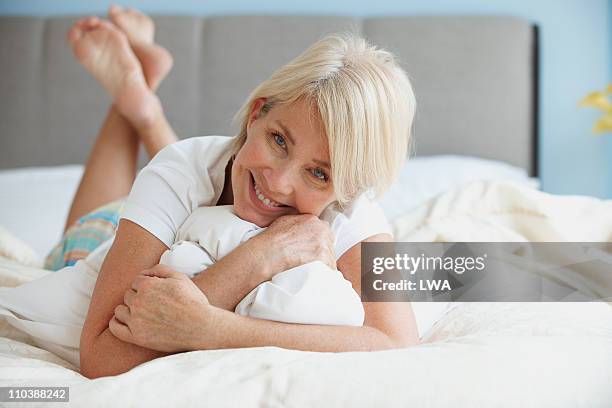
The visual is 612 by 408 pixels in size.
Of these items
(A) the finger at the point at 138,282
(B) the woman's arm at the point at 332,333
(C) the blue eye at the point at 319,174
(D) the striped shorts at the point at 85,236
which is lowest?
(D) the striped shorts at the point at 85,236

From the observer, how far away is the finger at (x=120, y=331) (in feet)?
2.80

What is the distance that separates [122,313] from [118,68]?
101 centimetres

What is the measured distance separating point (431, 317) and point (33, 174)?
1.47 metres

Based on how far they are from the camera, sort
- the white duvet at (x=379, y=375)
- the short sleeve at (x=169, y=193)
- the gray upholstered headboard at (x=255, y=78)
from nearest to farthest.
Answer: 1. the white duvet at (x=379, y=375)
2. the short sleeve at (x=169, y=193)
3. the gray upholstered headboard at (x=255, y=78)

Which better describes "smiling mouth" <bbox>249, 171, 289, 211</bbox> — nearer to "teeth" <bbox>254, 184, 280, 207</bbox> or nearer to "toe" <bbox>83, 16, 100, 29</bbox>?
"teeth" <bbox>254, 184, 280, 207</bbox>

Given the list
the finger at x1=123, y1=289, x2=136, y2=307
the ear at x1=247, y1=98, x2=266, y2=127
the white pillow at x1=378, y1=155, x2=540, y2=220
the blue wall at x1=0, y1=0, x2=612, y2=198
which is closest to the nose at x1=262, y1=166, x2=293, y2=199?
the ear at x1=247, y1=98, x2=266, y2=127

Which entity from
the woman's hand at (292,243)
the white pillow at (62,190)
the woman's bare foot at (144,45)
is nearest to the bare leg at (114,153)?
the woman's bare foot at (144,45)

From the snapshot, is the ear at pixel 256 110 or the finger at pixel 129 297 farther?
the ear at pixel 256 110

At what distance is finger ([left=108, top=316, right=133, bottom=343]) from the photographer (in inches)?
33.6

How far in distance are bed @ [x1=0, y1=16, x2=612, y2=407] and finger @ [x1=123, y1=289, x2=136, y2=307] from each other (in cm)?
10

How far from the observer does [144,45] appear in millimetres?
1817

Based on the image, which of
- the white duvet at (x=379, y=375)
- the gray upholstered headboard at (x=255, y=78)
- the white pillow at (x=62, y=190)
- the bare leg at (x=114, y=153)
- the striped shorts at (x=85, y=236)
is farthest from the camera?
the gray upholstered headboard at (x=255, y=78)

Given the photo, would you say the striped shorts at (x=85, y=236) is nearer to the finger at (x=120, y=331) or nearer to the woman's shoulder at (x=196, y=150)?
the woman's shoulder at (x=196, y=150)

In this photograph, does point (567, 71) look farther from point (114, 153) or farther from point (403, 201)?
point (114, 153)
